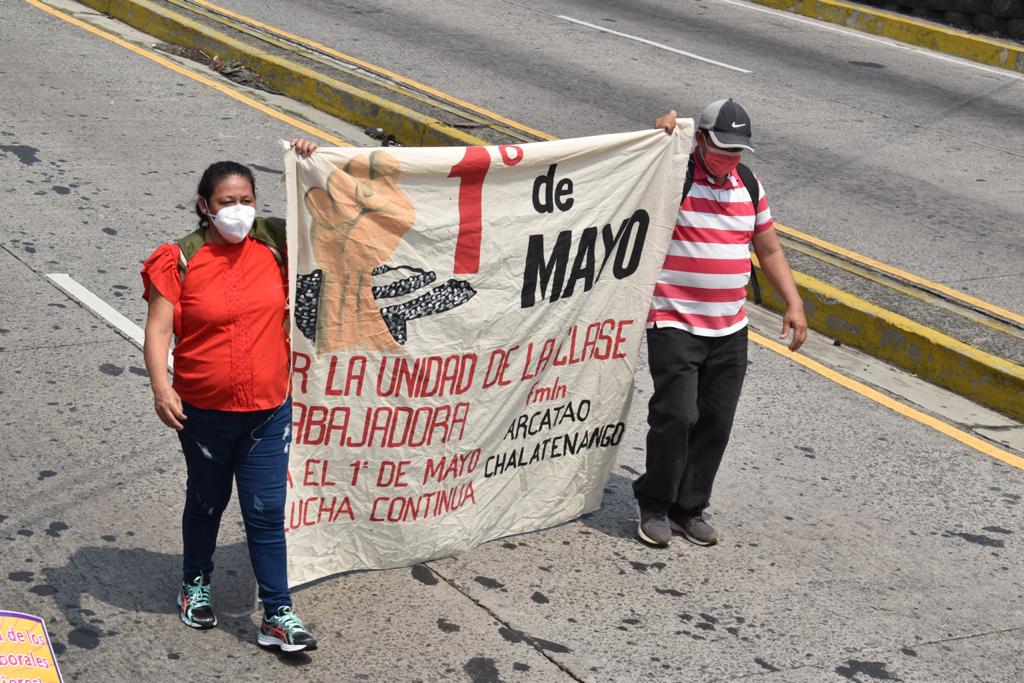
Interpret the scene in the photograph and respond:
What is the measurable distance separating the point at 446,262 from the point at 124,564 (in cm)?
150

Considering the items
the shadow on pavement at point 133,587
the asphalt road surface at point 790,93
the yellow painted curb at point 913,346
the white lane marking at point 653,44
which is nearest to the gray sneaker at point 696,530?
the shadow on pavement at point 133,587

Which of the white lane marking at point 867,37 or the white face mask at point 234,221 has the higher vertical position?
the white lane marking at point 867,37

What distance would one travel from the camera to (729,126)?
5043mm

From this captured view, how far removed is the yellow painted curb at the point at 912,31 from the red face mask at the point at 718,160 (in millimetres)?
12105

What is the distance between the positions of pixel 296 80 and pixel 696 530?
7.52 meters

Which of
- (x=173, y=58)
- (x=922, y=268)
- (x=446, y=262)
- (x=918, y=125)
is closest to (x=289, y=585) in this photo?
(x=446, y=262)

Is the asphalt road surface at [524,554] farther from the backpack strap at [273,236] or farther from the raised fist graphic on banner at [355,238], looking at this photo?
the backpack strap at [273,236]

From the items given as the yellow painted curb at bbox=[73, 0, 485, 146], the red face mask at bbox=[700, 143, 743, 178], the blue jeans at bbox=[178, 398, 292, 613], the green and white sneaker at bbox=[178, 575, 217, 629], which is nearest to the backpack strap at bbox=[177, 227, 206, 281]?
the blue jeans at bbox=[178, 398, 292, 613]

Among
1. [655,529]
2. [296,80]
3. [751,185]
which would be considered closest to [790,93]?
[296,80]

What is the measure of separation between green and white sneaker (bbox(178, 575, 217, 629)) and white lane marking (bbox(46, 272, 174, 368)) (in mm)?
2335

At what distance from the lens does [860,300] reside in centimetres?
801

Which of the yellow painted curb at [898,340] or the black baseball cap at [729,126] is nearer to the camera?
the black baseball cap at [729,126]

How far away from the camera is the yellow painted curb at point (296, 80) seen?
10.9 m

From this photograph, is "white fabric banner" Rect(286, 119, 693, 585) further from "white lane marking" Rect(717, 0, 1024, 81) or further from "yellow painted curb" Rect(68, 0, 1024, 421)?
"white lane marking" Rect(717, 0, 1024, 81)
